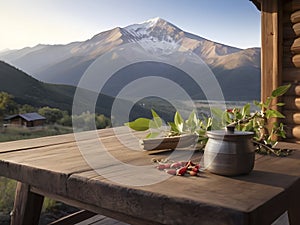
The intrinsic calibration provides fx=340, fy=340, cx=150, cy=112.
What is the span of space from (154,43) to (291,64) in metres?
1.04

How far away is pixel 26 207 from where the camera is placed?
1.28 metres

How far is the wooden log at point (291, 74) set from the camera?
2494 mm

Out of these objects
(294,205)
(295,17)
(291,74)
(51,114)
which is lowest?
(294,205)

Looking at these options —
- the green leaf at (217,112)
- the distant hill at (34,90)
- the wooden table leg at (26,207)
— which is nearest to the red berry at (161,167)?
the green leaf at (217,112)

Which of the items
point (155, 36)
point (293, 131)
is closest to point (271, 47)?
point (293, 131)

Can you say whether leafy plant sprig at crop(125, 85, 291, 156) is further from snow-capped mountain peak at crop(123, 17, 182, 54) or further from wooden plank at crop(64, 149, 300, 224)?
snow-capped mountain peak at crop(123, 17, 182, 54)

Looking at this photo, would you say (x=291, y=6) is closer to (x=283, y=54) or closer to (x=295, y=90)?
(x=283, y=54)

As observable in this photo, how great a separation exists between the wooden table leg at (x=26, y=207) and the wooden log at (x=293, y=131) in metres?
1.92

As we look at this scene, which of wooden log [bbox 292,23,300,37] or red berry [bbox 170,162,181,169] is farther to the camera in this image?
wooden log [bbox 292,23,300,37]

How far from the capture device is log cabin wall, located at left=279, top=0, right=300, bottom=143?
2.49m

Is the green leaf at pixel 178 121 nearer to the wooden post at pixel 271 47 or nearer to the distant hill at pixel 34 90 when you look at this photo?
the distant hill at pixel 34 90

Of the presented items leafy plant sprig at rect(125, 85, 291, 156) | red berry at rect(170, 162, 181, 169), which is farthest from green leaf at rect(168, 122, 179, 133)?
red berry at rect(170, 162, 181, 169)

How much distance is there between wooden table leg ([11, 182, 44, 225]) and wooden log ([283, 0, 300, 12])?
2.17m

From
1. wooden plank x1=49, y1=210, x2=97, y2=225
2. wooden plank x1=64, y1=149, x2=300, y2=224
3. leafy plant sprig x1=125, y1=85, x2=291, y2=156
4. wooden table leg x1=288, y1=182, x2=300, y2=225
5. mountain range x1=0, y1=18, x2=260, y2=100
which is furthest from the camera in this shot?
mountain range x1=0, y1=18, x2=260, y2=100
